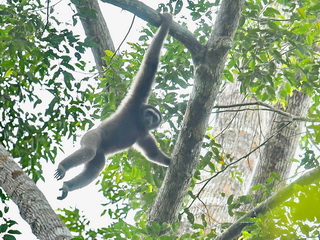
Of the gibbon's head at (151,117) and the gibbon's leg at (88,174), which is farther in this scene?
the gibbon's head at (151,117)

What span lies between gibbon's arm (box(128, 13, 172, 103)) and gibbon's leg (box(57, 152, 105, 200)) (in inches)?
41.1

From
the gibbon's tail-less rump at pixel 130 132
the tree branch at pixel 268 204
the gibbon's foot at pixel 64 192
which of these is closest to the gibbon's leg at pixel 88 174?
the gibbon's tail-less rump at pixel 130 132

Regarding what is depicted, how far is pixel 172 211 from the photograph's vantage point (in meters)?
5.39

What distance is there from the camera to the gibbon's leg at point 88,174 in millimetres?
6805

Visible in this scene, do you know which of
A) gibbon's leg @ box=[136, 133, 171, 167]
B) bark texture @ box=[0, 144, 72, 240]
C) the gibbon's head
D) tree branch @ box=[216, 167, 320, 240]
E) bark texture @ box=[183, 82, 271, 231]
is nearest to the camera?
bark texture @ box=[0, 144, 72, 240]

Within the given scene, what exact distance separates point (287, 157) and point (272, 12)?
6.75ft

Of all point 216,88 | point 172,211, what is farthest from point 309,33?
point 172,211

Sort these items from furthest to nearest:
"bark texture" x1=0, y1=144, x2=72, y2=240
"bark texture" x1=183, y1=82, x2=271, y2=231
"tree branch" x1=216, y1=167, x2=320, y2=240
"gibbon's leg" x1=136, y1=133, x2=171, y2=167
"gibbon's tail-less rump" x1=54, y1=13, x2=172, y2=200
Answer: "bark texture" x1=183, y1=82, x2=271, y2=231 → "gibbon's leg" x1=136, y1=133, x2=171, y2=167 → "gibbon's tail-less rump" x1=54, y1=13, x2=172, y2=200 → "tree branch" x1=216, y1=167, x2=320, y2=240 → "bark texture" x1=0, y1=144, x2=72, y2=240

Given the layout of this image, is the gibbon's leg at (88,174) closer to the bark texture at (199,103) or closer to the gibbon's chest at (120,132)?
the gibbon's chest at (120,132)

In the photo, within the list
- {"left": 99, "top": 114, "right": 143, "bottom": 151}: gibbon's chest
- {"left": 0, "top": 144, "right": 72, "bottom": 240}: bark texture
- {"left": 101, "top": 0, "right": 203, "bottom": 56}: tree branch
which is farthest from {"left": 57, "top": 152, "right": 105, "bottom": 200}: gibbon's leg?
{"left": 101, "top": 0, "right": 203, "bottom": 56}: tree branch

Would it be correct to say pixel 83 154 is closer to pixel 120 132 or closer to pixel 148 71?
pixel 120 132

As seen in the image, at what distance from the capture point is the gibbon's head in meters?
7.05

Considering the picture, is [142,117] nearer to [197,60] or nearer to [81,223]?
[81,223]

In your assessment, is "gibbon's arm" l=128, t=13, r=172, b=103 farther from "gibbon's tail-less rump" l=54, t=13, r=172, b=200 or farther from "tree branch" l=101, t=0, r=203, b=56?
"tree branch" l=101, t=0, r=203, b=56
